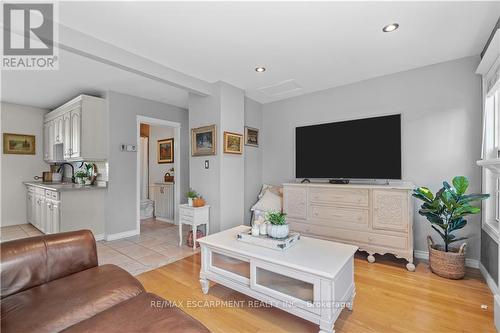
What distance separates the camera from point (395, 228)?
2738 millimetres

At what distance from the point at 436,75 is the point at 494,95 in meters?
0.64

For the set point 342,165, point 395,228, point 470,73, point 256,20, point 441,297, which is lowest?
point 441,297

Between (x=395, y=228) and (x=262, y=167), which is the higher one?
(x=262, y=167)

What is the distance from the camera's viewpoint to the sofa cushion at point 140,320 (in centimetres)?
110

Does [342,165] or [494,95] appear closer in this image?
[494,95]

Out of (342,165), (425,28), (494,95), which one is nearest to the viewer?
(425,28)

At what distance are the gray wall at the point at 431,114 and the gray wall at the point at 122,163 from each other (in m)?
3.20

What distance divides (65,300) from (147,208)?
4345 mm

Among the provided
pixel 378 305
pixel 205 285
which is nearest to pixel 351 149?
pixel 378 305

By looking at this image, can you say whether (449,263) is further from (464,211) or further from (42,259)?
(42,259)

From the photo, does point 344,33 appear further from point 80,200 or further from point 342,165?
point 80,200

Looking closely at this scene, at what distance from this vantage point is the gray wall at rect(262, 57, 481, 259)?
2.67m

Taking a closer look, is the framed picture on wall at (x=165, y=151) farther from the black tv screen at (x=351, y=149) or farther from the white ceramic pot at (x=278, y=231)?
the white ceramic pot at (x=278, y=231)

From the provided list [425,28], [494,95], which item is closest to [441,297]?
[494,95]
